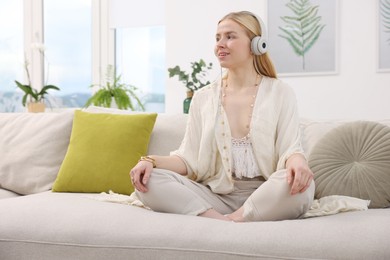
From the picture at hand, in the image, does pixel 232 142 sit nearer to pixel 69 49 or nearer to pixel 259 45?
pixel 259 45


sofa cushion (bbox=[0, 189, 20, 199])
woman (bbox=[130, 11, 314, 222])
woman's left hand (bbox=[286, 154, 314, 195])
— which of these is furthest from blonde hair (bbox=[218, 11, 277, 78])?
sofa cushion (bbox=[0, 189, 20, 199])

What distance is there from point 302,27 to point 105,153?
2500 millimetres

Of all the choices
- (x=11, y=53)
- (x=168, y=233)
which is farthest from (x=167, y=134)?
(x=11, y=53)

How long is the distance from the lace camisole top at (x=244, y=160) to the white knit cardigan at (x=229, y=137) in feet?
0.09

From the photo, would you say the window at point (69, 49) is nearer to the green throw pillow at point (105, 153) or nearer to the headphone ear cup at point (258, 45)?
the green throw pillow at point (105, 153)

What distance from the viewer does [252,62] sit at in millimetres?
2342

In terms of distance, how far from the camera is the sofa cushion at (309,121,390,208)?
2.12m

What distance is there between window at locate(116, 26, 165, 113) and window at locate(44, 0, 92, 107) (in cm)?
36

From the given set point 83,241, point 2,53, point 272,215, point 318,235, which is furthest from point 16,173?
point 2,53

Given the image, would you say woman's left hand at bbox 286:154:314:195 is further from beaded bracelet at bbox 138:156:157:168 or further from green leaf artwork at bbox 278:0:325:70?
green leaf artwork at bbox 278:0:325:70

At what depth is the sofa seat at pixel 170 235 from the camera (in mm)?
1642

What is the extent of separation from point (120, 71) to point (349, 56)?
87.6 inches

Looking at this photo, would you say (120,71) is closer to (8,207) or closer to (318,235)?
(8,207)

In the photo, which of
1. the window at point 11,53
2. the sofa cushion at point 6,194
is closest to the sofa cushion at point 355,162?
the sofa cushion at point 6,194
